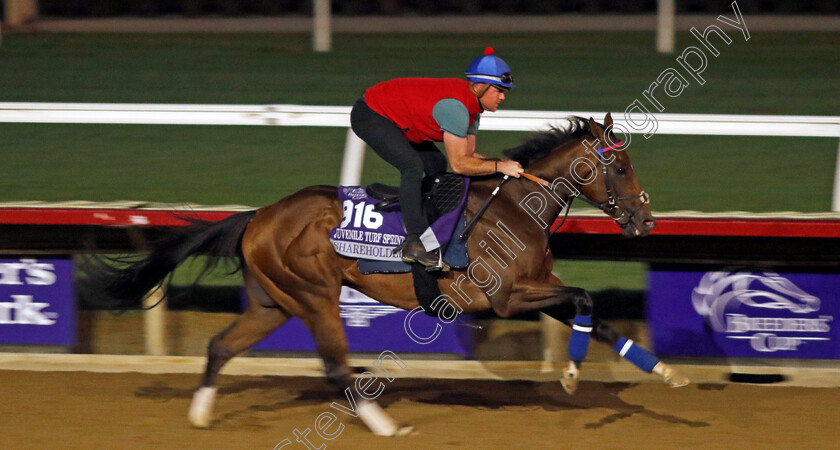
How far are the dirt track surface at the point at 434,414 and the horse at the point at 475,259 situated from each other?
25cm

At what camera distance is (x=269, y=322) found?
16.2 feet

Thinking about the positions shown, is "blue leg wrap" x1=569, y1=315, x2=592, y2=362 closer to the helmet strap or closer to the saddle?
the saddle

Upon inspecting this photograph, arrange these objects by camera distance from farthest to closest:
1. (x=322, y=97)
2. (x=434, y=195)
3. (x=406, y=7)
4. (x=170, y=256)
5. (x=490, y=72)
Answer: (x=406, y=7), (x=322, y=97), (x=170, y=256), (x=434, y=195), (x=490, y=72)

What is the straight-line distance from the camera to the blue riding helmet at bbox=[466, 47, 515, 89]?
4.56 m

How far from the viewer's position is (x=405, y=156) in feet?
15.4

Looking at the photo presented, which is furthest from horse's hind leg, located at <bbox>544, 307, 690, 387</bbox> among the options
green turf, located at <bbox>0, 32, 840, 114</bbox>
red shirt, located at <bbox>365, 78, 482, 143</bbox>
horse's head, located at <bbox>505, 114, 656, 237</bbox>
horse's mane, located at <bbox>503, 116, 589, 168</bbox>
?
green turf, located at <bbox>0, 32, 840, 114</bbox>

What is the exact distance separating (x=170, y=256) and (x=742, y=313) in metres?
3.11

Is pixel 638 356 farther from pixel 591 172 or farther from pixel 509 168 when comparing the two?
pixel 509 168

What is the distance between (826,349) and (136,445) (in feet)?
12.1

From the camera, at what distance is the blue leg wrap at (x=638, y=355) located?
4.56 meters

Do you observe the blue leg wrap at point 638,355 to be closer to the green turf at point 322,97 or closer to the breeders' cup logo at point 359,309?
the breeders' cup logo at point 359,309

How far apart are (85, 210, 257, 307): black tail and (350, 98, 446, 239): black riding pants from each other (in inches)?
28.4

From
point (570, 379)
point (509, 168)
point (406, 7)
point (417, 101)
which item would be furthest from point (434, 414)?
point (406, 7)

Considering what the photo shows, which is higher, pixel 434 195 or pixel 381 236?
pixel 434 195
